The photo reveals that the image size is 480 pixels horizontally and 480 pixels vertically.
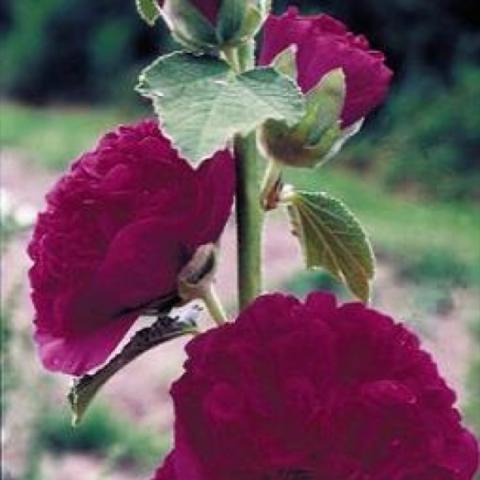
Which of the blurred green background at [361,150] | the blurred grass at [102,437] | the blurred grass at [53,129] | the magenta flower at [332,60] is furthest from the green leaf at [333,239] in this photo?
the blurred grass at [53,129]

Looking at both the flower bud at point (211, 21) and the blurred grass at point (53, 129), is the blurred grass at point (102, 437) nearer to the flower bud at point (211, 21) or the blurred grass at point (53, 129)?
the blurred grass at point (53, 129)

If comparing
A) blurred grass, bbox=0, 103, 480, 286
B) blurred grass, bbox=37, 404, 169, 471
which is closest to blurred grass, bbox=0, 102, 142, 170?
blurred grass, bbox=0, 103, 480, 286

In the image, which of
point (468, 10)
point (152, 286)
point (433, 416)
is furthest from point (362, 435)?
point (468, 10)

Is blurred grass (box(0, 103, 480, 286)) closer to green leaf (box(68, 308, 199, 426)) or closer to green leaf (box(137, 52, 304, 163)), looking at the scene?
green leaf (box(68, 308, 199, 426))

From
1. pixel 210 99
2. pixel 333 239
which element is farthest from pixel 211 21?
pixel 333 239

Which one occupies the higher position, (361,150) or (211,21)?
(211,21)

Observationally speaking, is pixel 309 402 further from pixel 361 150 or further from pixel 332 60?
pixel 361 150
